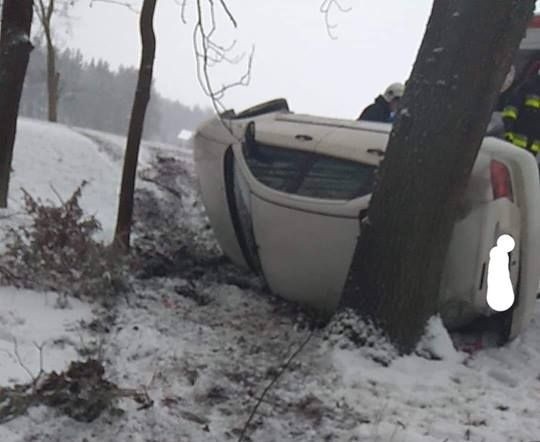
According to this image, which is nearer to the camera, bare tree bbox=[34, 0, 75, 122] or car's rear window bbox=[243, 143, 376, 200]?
car's rear window bbox=[243, 143, 376, 200]

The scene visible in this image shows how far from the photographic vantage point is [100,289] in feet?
15.7

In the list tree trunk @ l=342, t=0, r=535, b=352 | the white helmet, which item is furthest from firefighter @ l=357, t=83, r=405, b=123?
tree trunk @ l=342, t=0, r=535, b=352

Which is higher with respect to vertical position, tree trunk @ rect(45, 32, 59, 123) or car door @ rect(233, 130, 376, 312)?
tree trunk @ rect(45, 32, 59, 123)

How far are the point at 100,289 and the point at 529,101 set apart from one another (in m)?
3.98

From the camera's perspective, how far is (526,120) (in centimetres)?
634

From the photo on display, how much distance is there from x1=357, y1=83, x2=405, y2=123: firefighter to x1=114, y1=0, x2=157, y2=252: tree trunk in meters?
2.22

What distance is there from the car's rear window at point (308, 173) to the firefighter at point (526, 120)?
1965 millimetres

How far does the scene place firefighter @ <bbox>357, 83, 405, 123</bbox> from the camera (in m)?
7.08

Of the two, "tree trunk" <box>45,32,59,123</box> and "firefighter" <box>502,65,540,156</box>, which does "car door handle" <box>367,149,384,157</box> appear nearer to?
"firefighter" <box>502,65,540,156</box>

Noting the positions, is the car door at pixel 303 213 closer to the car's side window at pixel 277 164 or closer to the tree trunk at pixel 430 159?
the car's side window at pixel 277 164

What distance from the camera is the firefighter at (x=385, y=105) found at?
7.08 meters

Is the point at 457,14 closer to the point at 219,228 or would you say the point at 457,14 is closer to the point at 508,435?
the point at 508,435

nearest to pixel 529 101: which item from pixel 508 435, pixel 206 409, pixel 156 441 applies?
pixel 508 435

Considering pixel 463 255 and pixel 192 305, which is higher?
pixel 463 255
